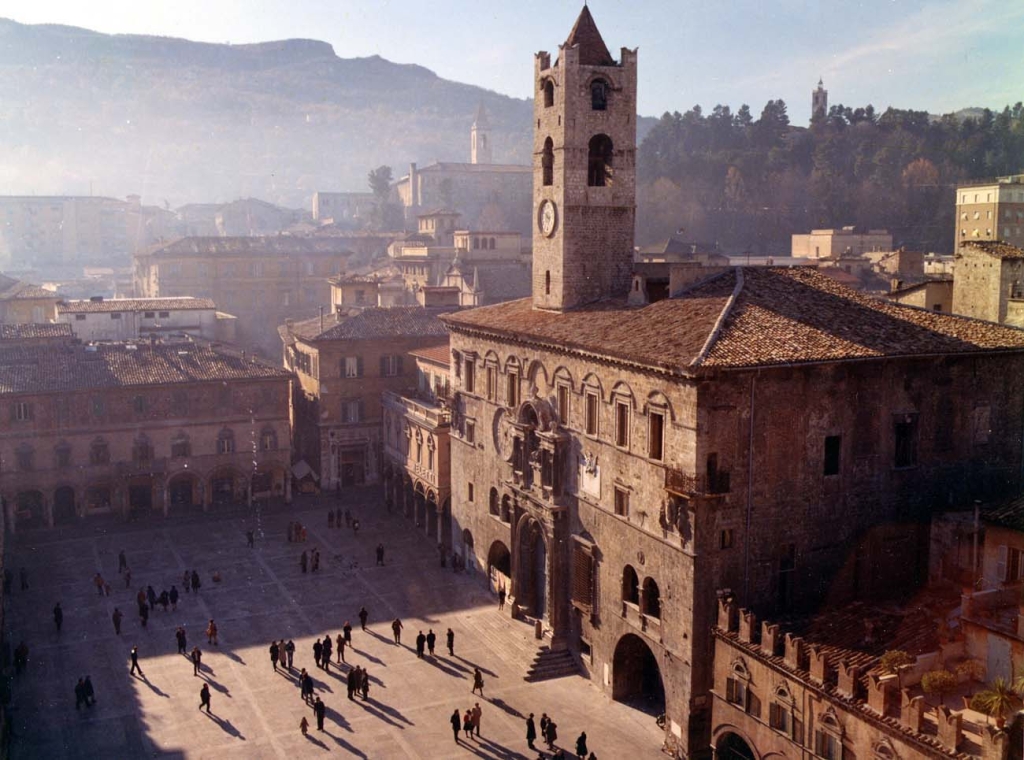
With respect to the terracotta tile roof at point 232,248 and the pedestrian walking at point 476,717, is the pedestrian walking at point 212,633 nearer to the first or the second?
the pedestrian walking at point 476,717

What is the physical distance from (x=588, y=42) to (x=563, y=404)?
14642 mm

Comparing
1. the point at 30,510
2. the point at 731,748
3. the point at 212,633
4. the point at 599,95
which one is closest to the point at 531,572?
the point at 212,633

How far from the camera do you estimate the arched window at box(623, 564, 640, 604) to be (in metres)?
32.7

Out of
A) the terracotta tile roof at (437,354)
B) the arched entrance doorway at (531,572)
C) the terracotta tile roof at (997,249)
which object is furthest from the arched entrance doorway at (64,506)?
A: the terracotta tile roof at (997,249)

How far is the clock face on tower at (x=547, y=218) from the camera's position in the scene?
4088 centimetres

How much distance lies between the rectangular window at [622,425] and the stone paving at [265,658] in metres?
8.79

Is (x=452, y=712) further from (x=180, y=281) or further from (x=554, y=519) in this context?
(x=180, y=281)

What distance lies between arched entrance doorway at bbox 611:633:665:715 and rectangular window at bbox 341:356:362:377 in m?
31.1

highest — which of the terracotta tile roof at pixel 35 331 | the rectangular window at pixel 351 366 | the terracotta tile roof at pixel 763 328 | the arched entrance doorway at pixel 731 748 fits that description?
the terracotta tile roof at pixel 763 328

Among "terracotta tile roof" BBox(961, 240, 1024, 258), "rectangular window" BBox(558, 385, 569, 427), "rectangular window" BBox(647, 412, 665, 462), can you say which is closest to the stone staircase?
"rectangular window" BBox(558, 385, 569, 427)

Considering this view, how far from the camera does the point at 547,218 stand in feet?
136

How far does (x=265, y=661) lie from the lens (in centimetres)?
3741

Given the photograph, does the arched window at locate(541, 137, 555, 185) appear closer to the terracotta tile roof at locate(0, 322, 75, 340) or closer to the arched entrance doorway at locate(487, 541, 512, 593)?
the arched entrance doorway at locate(487, 541, 512, 593)

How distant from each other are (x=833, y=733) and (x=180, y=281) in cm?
8957
